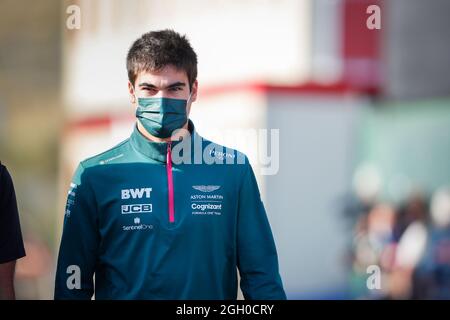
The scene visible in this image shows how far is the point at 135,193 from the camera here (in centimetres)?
458

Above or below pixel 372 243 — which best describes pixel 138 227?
above

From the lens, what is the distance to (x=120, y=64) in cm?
1202

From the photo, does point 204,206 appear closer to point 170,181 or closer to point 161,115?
point 170,181

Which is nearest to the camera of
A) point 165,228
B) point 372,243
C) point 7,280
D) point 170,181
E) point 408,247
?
point 165,228

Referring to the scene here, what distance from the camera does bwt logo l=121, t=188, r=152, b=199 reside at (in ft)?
15.0

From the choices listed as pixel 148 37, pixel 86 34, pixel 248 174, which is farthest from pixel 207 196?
pixel 86 34

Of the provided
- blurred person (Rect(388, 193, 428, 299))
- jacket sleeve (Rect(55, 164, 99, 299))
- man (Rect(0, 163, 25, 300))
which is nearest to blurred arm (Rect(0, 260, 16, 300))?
man (Rect(0, 163, 25, 300))

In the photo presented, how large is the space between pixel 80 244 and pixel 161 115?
0.59 metres

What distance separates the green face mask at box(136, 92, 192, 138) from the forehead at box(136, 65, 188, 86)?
0.07m

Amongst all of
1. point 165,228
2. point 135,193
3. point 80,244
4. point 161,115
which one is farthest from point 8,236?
point 161,115

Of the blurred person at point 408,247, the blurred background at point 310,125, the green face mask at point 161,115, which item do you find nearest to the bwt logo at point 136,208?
the green face mask at point 161,115

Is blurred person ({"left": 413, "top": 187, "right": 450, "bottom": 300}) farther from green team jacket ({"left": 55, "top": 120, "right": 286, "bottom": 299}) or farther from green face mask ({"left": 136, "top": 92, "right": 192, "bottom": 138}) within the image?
green face mask ({"left": 136, "top": 92, "right": 192, "bottom": 138})

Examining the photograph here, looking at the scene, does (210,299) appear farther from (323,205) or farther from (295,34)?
(295,34)

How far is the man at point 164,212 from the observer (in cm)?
452
